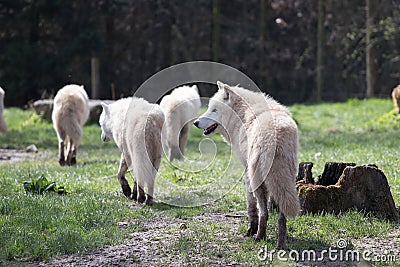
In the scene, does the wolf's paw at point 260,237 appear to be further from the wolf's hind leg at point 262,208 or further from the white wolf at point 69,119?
the white wolf at point 69,119

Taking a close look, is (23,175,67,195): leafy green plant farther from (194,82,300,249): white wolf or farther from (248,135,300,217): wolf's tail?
(248,135,300,217): wolf's tail

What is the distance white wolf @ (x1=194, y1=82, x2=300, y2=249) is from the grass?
436mm

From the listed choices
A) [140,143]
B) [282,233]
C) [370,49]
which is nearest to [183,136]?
[140,143]

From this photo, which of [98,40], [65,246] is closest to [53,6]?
[98,40]

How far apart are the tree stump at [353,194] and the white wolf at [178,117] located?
4629mm

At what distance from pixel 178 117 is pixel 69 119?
2062 millimetres

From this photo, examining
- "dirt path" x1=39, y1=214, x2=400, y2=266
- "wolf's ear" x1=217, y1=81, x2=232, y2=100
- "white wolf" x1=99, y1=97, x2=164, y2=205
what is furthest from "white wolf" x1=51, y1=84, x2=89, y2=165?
"wolf's ear" x1=217, y1=81, x2=232, y2=100

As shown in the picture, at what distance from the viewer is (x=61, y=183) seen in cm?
865

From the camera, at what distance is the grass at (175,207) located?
552cm

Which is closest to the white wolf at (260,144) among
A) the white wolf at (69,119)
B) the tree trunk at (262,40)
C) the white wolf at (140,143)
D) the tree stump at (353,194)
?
the tree stump at (353,194)

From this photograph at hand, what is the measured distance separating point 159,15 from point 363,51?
932 cm

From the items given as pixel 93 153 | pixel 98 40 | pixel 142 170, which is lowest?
pixel 93 153

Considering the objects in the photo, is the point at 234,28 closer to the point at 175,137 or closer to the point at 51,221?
the point at 175,137

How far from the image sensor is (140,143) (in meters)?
7.31
